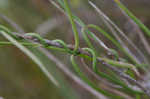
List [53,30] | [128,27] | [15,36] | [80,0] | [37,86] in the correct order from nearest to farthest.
→ [15,36], [128,27], [80,0], [53,30], [37,86]

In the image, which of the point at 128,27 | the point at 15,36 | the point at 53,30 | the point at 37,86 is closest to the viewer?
the point at 15,36

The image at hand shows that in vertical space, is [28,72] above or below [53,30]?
below

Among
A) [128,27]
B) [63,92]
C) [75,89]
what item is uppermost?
[128,27]

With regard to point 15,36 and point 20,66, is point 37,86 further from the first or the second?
point 15,36

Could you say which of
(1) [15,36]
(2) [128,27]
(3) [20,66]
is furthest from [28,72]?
(1) [15,36]

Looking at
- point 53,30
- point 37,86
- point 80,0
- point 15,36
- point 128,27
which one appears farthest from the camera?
point 37,86

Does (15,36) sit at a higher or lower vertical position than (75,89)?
lower

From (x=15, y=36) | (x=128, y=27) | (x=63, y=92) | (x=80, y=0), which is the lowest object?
(x=15, y=36)

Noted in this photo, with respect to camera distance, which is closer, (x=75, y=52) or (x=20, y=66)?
(x=75, y=52)

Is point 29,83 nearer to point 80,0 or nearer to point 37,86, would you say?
point 37,86

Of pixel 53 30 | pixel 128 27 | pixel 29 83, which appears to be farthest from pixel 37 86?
pixel 128 27
